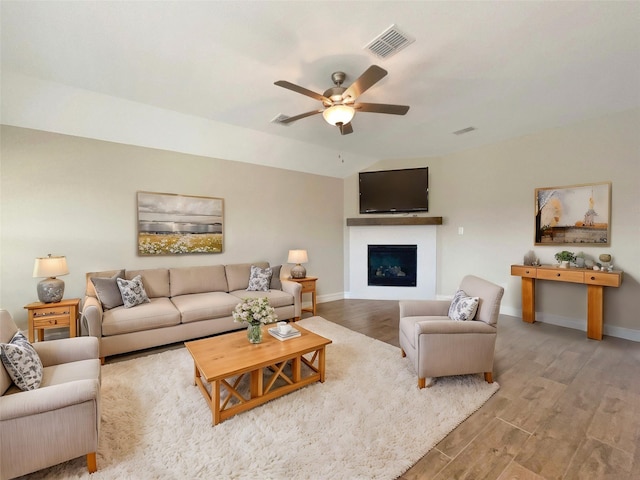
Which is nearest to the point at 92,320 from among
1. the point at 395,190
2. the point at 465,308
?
the point at 465,308

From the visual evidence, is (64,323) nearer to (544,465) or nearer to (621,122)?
(544,465)

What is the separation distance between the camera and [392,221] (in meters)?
5.49

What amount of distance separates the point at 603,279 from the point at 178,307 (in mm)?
5254

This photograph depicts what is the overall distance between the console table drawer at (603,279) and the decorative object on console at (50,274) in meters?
6.23

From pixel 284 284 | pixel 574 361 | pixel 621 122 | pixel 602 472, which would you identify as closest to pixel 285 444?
pixel 602 472

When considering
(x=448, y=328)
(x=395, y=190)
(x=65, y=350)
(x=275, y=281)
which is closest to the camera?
(x=65, y=350)

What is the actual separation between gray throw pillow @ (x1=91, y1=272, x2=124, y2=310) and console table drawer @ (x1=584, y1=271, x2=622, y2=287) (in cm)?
583

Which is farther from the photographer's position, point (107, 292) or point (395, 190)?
point (395, 190)

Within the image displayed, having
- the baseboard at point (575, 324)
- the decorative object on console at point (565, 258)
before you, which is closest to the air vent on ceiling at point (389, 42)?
the decorative object on console at point (565, 258)

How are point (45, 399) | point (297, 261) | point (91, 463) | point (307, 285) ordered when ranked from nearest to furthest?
point (45, 399)
point (91, 463)
point (307, 285)
point (297, 261)

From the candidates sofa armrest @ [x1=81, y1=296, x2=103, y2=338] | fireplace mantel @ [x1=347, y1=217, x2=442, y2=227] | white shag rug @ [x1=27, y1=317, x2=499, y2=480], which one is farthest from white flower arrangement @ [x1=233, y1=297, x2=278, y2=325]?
fireplace mantel @ [x1=347, y1=217, x2=442, y2=227]

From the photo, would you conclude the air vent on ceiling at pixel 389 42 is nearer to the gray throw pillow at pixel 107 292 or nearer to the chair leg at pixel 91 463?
the chair leg at pixel 91 463

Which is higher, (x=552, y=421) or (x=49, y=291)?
(x=49, y=291)

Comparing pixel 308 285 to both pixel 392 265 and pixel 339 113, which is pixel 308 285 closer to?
pixel 392 265
